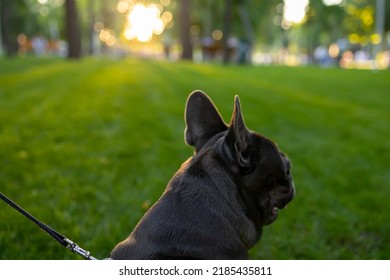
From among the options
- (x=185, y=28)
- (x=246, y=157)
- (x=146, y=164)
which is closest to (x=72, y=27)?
(x=185, y=28)

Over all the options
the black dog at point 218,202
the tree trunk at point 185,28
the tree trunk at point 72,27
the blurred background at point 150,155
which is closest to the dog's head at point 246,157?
the black dog at point 218,202

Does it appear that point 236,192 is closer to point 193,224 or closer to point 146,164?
point 193,224

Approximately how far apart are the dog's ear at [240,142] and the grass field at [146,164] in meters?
2.11

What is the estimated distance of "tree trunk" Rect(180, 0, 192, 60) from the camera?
34.7 m

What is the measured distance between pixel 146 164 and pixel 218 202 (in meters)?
4.25

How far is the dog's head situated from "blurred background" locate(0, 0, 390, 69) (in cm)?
2678

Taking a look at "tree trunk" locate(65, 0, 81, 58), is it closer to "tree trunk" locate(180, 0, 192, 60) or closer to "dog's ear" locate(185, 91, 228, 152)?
"tree trunk" locate(180, 0, 192, 60)

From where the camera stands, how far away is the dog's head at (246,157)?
2533mm

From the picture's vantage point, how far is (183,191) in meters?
2.46

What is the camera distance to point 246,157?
2572 millimetres

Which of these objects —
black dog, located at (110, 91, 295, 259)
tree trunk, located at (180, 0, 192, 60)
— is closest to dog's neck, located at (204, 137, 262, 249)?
black dog, located at (110, 91, 295, 259)

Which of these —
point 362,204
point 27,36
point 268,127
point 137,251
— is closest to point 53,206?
point 137,251

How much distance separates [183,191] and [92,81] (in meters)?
13.4

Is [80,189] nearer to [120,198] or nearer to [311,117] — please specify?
[120,198]
